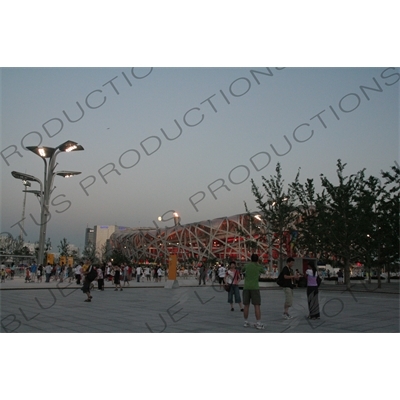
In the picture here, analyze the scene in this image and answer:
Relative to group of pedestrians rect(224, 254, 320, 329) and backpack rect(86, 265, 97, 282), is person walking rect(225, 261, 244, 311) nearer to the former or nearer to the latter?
group of pedestrians rect(224, 254, 320, 329)

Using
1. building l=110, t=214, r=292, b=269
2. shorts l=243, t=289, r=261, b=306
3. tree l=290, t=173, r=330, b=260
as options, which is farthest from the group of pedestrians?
building l=110, t=214, r=292, b=269

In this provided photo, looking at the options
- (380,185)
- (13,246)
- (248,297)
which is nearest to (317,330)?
(248,297)

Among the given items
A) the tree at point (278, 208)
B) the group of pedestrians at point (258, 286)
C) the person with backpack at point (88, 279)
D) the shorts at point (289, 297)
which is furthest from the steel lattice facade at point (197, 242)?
the shorts at point (289, 297)

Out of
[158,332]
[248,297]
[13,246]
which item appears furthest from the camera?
[13,246]

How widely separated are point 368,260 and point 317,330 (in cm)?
1984

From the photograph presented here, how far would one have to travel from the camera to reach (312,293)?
33.9 ft

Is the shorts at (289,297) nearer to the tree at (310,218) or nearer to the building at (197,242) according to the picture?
the tree at (310,218)

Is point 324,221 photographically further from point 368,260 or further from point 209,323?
point 209,323

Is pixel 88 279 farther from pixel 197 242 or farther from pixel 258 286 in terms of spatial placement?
pixel 197 242

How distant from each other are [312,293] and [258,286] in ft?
6.98

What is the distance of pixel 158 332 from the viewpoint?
7.64 meters

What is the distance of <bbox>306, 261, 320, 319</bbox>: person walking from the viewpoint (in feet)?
32.6

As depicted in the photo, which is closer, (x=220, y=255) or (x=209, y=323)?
(x=209, y=323)

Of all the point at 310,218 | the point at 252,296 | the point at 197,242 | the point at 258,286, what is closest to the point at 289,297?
the point at 258,286
